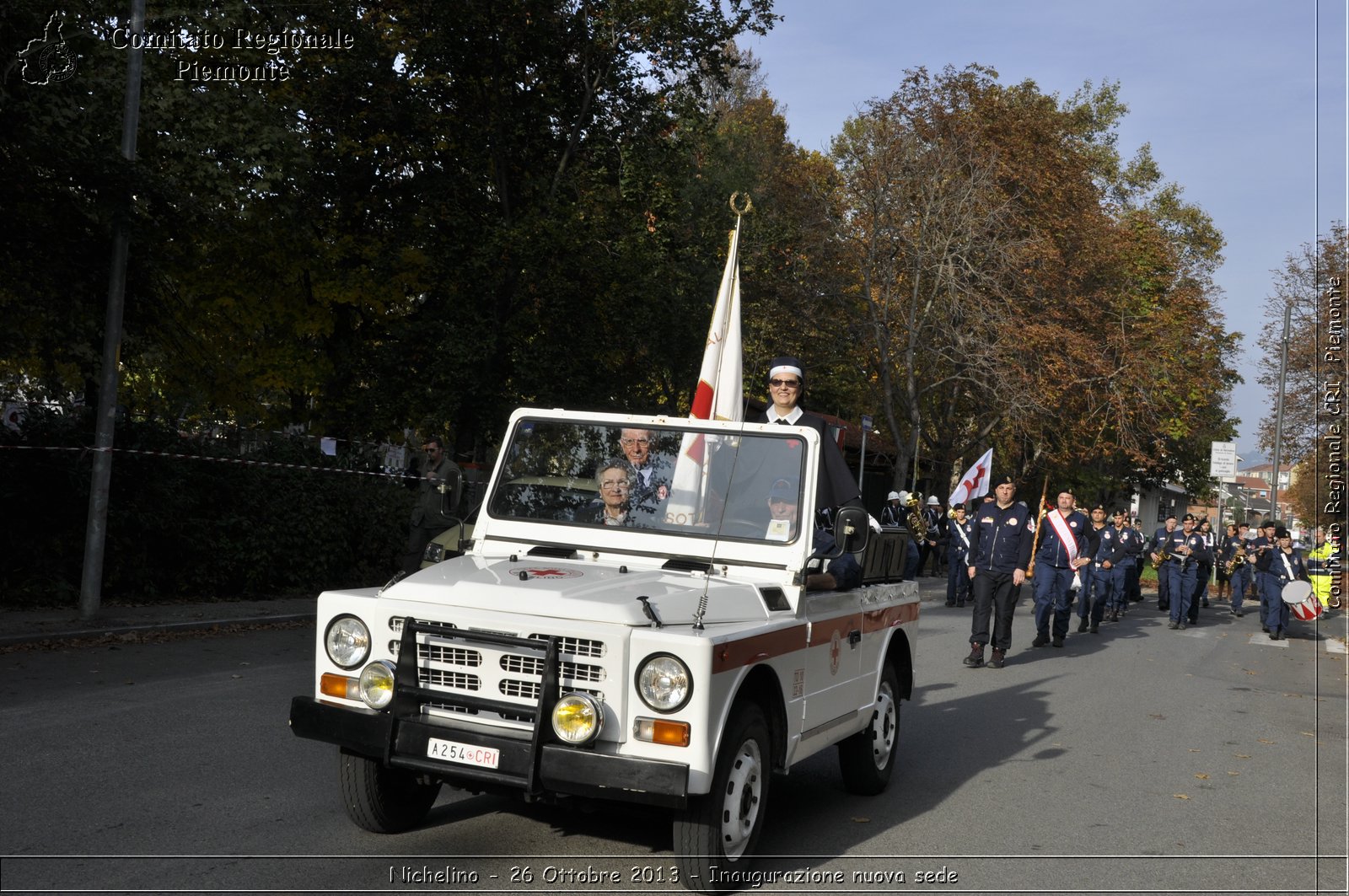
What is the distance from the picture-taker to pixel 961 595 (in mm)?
24078

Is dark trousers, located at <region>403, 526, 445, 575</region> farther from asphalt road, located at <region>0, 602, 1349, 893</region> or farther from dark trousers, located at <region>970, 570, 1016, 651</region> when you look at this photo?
dark trousers, located at <region>970, 570, 1016, 651</region>

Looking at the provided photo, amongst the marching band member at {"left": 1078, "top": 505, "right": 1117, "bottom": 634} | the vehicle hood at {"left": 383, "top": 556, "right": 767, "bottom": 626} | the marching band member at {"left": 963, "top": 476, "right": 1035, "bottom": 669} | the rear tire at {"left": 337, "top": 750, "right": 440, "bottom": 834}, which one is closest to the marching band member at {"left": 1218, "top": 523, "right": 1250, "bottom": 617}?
the marching band member at {"left": 1078, "top": 505, "right": 1117, "bottom": 634}

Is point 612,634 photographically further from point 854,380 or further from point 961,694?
point 854,380

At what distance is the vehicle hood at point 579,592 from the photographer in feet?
16.4

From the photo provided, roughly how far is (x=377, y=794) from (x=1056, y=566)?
13129mm

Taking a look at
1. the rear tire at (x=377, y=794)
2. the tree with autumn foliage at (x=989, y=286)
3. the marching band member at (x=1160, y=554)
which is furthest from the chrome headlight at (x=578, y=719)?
the tree with autumn foliage at (x=989, y=286)

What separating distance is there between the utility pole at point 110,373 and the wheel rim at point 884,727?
861 cm

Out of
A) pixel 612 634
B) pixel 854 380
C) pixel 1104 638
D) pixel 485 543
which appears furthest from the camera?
pixel 854 380

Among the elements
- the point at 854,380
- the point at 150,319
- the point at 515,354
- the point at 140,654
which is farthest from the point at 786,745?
the point at 854,380

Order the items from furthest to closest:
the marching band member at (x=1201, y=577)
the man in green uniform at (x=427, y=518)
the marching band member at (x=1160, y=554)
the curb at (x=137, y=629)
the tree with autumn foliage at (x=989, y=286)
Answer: the tree with autumn foliage at (x=989, y=286), the marching band member at (x=1160, y=554), the marching band member at (x=1201, y=577), the man in green uniform at (x=427, y=518), the curb at (x=137, y=629)

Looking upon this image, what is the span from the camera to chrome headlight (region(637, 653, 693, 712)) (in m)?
4.75

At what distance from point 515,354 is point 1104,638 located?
10791 mm

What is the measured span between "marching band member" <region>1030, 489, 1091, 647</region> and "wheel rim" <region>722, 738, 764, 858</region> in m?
12.4

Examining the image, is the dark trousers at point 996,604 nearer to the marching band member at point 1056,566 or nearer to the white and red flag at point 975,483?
the marching band member at point 1056,566
